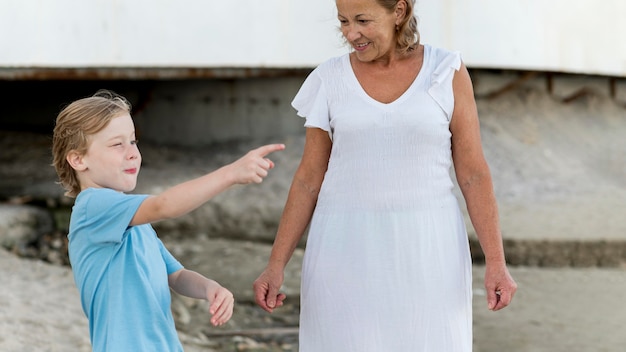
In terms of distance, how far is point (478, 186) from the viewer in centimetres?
317

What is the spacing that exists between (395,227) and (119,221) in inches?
34.3

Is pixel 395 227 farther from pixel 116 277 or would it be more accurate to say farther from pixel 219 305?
pixel 116 277

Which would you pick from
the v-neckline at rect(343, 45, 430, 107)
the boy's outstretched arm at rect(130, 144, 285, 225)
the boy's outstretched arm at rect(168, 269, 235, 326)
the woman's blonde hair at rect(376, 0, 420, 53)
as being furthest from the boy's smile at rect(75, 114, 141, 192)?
the woman's blonde hair at rect(376, 0, 420, 53)

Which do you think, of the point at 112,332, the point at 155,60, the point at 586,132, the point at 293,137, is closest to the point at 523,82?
the point at 586,132

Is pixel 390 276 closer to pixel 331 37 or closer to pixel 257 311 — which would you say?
pixel 257 311

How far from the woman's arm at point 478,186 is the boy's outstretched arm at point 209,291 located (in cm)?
81

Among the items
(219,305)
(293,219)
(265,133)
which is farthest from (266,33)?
(219,305)

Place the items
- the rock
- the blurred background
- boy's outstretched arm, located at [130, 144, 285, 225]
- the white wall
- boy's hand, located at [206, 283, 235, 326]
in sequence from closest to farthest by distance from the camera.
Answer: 1. boy's outstretched arm, located at [130, 144, 285, 225]
2. boy's hand, located at [206, 283, 235, 326]
3. the blurred background
4. the white wall
5. the rock

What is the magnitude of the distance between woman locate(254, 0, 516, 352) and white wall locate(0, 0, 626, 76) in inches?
150

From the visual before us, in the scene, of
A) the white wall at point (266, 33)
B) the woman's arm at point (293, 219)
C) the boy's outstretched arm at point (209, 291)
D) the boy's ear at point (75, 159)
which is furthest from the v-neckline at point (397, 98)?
the white wall at point (266, 33)

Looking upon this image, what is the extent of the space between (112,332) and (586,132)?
A: 8.76 metres

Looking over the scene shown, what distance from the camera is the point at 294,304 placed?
676cm

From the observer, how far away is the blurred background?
6.32 meters

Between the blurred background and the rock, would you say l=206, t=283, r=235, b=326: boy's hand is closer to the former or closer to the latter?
the blurred background
